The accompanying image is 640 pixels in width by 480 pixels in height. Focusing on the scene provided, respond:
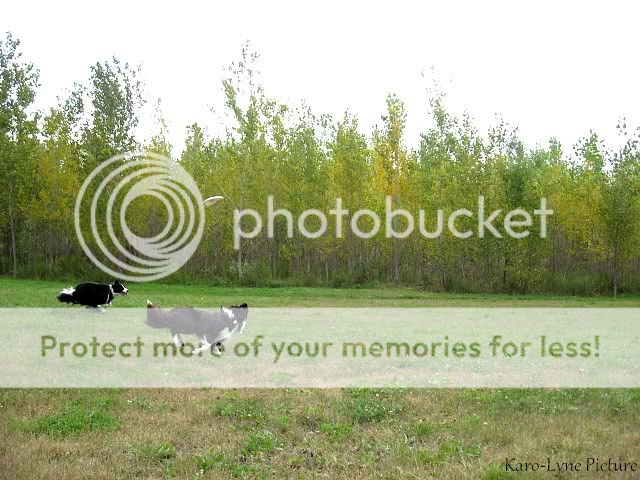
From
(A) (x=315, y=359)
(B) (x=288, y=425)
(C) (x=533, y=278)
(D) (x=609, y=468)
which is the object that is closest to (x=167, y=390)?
(B) (x=288, y=425)

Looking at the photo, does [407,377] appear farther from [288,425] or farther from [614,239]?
[614,239]

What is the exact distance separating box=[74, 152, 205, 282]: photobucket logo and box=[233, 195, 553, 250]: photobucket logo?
4855mm

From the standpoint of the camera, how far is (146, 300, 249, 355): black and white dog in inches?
599

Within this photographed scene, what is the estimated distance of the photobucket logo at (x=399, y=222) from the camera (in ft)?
141

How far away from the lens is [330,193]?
48.8m

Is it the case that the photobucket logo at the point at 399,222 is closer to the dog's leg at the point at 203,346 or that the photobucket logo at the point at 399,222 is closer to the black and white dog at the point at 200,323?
the black and white dog at the point at 200,323

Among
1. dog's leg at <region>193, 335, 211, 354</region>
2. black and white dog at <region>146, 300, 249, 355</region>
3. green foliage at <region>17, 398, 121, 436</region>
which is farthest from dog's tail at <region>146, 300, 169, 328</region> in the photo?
green foliage at <region>17, 398, 121, 436</region>

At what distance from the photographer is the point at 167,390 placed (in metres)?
12.2

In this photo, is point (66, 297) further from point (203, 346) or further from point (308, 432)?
point (308, 432)

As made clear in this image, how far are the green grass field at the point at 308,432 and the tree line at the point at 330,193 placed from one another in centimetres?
3014

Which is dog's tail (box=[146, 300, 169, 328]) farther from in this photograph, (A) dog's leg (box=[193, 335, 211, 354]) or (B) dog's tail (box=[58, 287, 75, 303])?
(B) dog's tail (box=[58, 287, 75, 303])

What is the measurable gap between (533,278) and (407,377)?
31.2 meters

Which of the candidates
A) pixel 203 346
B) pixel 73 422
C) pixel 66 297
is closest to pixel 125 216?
pixel 66 297

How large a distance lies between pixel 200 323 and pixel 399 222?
34261mm
